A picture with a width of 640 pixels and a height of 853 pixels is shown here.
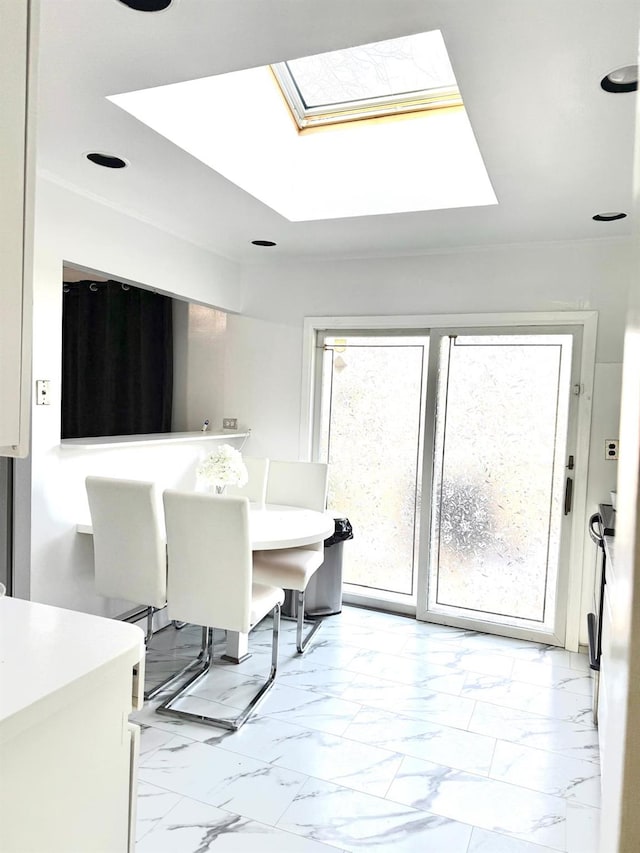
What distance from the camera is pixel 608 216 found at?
112 inches

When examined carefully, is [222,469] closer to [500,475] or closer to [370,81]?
[500,475]

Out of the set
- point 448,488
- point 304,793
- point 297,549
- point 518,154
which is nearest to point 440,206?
point 518,154

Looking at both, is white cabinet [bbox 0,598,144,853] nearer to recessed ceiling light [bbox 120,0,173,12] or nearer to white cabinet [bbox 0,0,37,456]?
white cabinet [bbox 0,0,37,456]

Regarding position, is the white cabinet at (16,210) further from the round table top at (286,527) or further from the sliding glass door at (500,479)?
the sliding glass door at (500,479)

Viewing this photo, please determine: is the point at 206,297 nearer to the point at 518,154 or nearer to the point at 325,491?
the point at 325,491

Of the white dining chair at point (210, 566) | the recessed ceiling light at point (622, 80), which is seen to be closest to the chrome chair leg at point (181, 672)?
the white dining chair at point (210, 566)

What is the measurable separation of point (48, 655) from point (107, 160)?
82.1 inches

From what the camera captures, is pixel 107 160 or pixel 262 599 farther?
pixel 262 599

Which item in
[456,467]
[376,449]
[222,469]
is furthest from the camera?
[376,449]

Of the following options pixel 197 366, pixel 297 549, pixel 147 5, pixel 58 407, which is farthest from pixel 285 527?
pixel 147 5

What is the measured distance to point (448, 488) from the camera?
12.2 feet

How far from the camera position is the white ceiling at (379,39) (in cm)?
140

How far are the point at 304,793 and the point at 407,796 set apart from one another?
0.39 m

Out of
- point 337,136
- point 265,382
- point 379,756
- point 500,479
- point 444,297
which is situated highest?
point 337,136
